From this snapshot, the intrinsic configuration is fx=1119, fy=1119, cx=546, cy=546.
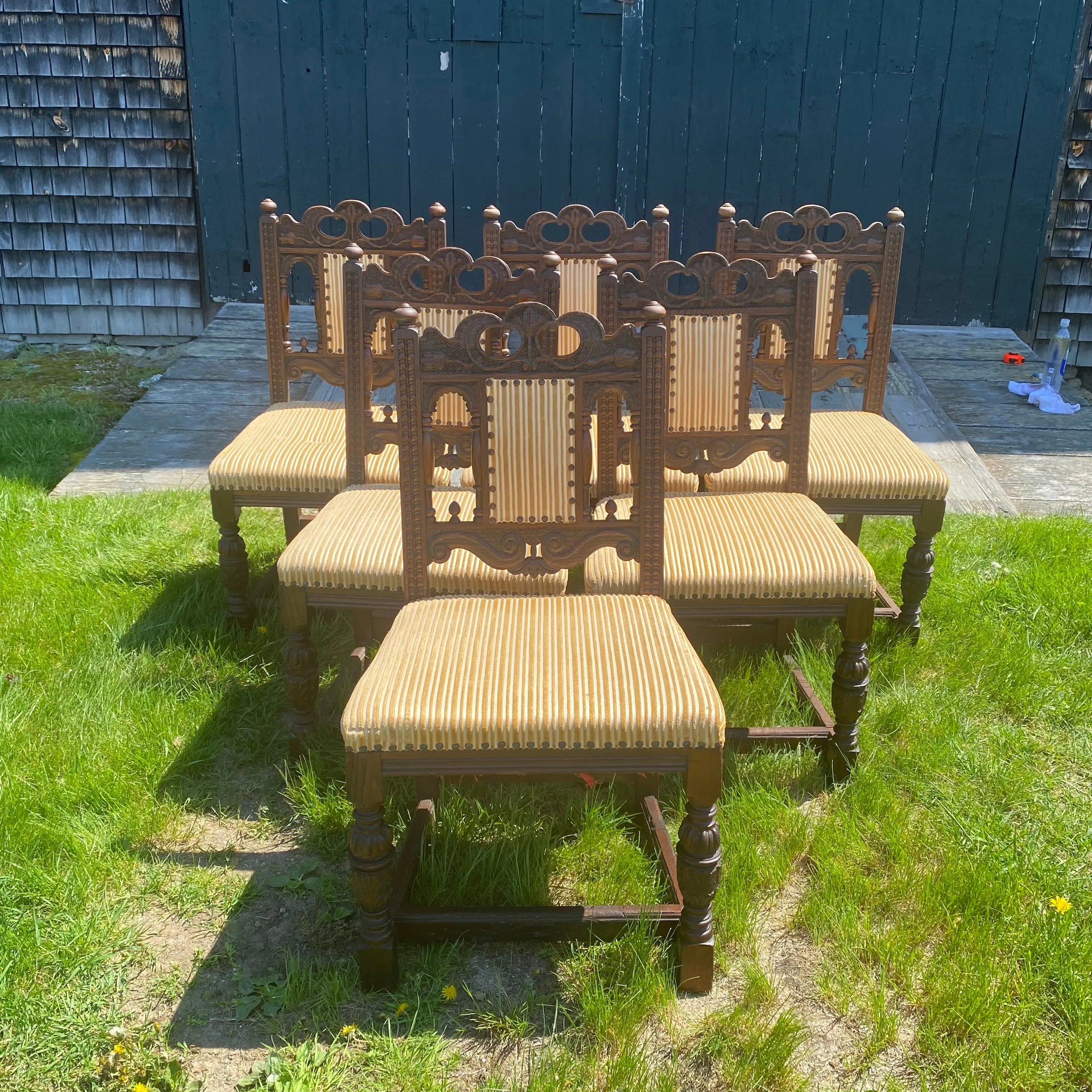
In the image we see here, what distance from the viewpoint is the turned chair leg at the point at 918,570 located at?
3416 millimetres

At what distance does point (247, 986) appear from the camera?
2.27 m

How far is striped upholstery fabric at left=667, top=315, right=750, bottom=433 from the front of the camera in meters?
3.12

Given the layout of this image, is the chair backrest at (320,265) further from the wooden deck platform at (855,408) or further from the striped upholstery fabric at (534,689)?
the striped upholstery fabric at (534,689)

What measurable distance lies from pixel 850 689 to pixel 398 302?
1.63m

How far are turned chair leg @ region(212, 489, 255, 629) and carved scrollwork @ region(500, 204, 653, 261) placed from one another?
4.20 ft

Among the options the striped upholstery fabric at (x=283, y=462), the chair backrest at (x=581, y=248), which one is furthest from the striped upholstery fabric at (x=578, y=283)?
the striped upholstery fabric at (x=283, y=462)

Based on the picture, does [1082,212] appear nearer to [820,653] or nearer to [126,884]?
[820,653]

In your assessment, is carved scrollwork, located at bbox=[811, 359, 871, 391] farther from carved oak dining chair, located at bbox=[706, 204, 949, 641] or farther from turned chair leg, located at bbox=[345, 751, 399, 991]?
turned chair leg, located at bbox=[345, 751, 399, 991]

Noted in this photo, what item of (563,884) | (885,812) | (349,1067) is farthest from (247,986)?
(885,812)

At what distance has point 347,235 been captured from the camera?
394cm

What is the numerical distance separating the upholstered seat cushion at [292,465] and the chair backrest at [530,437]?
0.75m

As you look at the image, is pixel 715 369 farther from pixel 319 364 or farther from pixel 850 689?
pixel 319 364

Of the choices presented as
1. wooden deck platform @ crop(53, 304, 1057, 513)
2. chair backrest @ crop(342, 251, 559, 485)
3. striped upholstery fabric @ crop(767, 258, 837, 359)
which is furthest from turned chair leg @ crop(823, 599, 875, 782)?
wooden deck platform @ crop(53, 304, 1057, 513)

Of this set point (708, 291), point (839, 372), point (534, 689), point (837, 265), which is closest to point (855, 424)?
point (839, 372)
